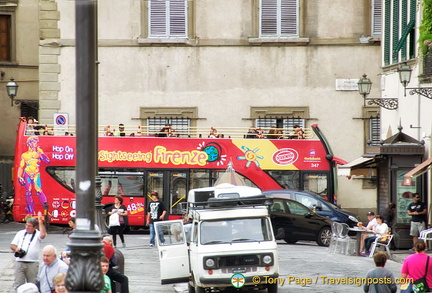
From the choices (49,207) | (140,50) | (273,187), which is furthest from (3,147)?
(273,187)

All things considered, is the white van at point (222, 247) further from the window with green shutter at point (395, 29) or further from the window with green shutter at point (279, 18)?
the window with green shutter at point (279, 18)

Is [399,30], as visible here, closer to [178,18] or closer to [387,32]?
[387,32]

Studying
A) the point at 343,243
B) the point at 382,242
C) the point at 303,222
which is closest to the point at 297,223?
the point at 303,222

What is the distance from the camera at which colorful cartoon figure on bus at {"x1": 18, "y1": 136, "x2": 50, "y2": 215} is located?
103 feet

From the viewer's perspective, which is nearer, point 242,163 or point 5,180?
point 242,163

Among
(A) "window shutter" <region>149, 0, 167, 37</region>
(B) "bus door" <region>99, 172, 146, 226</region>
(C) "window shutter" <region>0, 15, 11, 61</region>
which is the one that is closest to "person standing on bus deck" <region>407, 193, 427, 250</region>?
(B) "bus door" <region>99, 172, 146, 226</region>

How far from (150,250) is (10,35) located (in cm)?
2135

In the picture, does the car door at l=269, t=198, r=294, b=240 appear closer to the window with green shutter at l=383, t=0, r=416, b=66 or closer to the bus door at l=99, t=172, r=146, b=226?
the bus door at l=99, t=172, r=146, b=226

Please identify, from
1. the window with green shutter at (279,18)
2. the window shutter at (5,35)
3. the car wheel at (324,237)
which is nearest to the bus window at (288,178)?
the car wheel at (324,237)

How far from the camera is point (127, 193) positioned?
31938 millimetres

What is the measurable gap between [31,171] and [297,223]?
9.10 meters

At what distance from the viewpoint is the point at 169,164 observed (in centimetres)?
3200

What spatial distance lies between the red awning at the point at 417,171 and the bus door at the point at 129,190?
9695mm

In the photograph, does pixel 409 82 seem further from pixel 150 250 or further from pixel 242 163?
pixel 150 250
